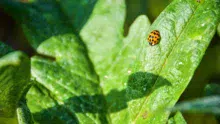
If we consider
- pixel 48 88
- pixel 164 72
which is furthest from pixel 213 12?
pixel 48 88

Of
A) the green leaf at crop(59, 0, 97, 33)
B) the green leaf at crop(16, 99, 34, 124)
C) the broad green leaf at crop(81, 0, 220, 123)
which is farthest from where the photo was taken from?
the green leaf at crop(59, 0, 97, 33)

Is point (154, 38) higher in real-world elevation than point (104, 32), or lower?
higher

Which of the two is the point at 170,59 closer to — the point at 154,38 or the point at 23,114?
the point at 154,38

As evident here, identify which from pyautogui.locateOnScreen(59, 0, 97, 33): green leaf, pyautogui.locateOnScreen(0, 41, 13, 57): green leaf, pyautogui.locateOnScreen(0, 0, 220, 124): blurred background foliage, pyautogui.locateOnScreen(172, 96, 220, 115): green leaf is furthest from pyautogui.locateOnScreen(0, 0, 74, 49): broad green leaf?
pyautogui.locateOnScreen(172, 96, 220, 115): green leaf

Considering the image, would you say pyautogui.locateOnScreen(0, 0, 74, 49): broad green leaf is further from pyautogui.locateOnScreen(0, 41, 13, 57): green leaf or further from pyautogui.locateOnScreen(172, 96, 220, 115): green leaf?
pyautogui.locateOnScreen(172, 96, 220, 115): green leaf

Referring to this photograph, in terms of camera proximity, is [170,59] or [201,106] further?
[170,59]

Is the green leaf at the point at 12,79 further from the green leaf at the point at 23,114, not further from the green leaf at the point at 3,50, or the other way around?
the green leaf at the point at 3,50

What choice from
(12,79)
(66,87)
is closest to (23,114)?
(12,79)
